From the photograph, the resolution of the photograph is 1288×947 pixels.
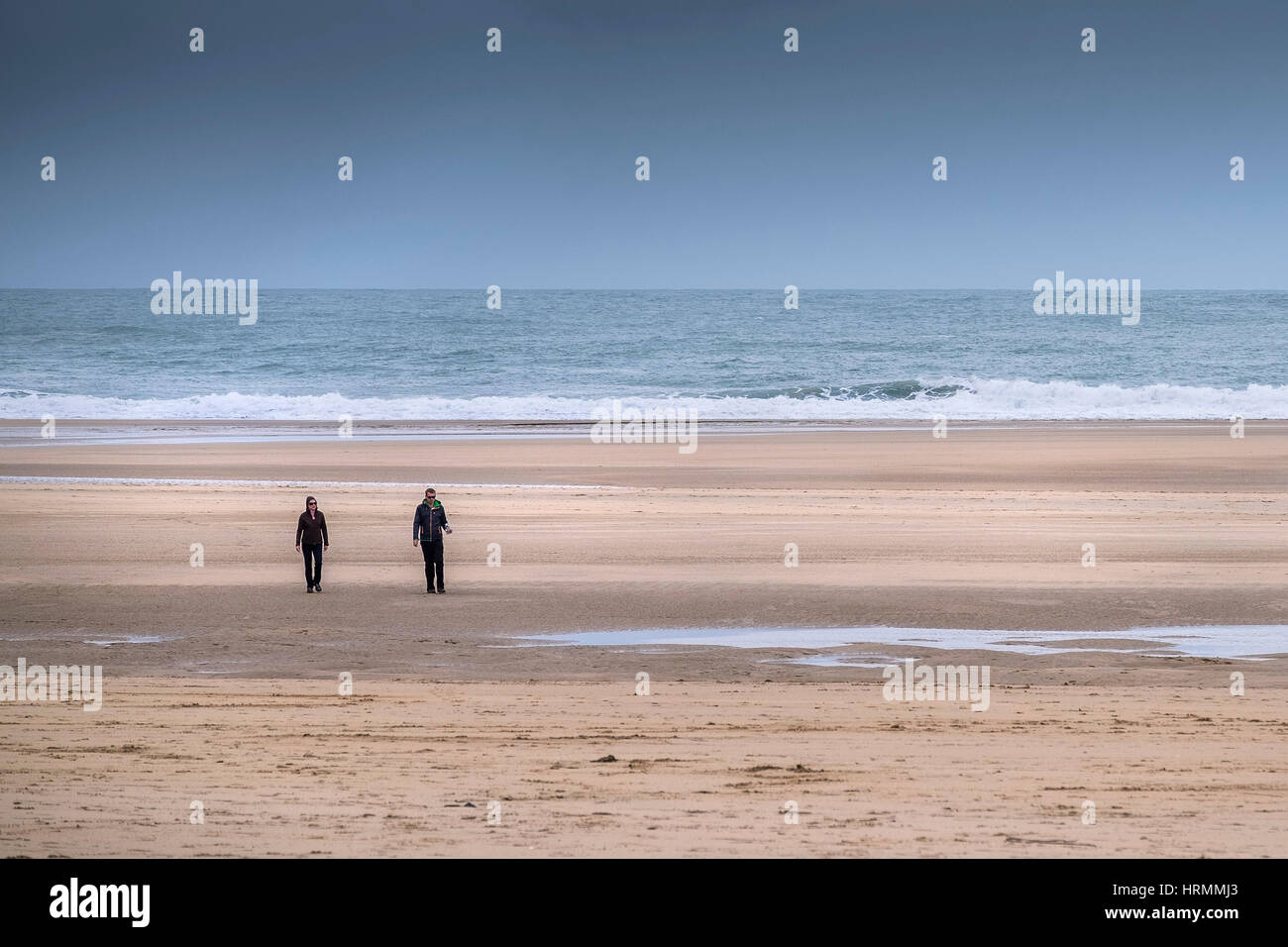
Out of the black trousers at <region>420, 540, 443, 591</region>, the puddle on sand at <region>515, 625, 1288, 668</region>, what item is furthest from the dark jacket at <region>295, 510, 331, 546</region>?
the puddle on sand at <region>515, 625, 1288, 668</region>

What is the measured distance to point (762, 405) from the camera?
145 feet

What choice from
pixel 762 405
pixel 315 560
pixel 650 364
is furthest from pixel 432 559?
pixel 650 364

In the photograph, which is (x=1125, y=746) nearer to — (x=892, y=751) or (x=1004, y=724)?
(x=1004, y=724)

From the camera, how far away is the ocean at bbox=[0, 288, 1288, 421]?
43.9m

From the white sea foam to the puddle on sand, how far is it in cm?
2826

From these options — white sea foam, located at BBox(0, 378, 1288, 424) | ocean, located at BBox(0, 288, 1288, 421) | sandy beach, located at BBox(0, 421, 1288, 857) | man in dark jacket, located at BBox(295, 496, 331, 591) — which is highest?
ocean, located at BBox(0, 288, 1288, 421)

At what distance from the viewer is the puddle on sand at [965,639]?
11320 mm

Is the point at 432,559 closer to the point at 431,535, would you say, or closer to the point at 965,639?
the point at 431,535

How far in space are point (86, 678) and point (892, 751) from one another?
6947 mm

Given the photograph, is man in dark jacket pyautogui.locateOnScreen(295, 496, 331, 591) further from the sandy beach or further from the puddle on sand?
the puddle on sand

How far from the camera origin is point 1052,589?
14188 millimetres

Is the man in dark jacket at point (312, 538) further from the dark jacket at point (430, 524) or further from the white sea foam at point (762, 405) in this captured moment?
the white sea foam at point (762, 405)

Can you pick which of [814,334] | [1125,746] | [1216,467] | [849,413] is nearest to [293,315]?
[814,334]

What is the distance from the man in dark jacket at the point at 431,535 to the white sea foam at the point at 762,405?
85.9ft
